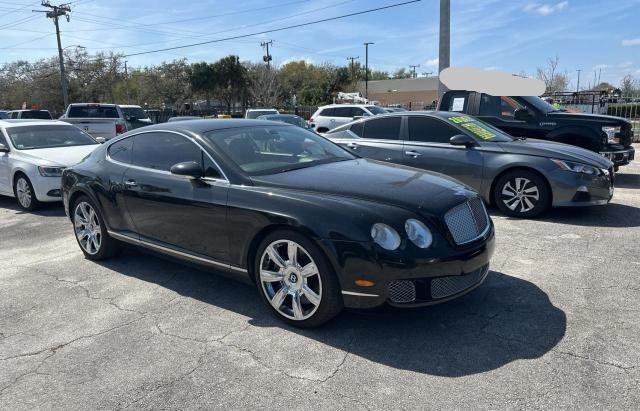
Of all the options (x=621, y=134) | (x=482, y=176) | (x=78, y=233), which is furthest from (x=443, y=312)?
(x=621, y=134)

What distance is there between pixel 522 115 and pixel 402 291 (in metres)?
7.26

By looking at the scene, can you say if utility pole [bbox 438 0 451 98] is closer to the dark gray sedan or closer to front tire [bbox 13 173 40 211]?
the dark gray sedan

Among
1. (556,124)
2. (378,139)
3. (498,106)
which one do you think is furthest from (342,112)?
(378,139)

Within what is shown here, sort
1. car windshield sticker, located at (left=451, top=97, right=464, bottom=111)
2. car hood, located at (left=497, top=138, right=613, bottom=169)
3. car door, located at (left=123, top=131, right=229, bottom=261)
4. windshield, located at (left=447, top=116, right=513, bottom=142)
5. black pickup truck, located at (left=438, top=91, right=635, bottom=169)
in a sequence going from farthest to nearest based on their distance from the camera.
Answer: car windshield sticker, located at (left=451, top=97, right=464, bottom=111)
black pickup truck, located at (left=438, top=91, right=635, bottom=169)
windshield, located at (left=447, top=116, right=513, bottom=142)
car hood, located at (left=497, top=138, right=613, bottom=169)
car door, located at (left=123, top=131, right=229, bottom=261)

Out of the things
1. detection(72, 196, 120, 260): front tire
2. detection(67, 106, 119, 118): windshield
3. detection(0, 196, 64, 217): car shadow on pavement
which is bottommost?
detection(0, 196, 64, 217): car shadow on pavement

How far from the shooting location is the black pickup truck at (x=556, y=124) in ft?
29.2

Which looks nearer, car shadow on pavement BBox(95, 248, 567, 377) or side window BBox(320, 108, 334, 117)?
Answer: car shadow on pavement BBox(95, 248, 567, 377)

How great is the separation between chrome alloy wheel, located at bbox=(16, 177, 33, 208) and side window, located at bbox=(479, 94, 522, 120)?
837 centimetres

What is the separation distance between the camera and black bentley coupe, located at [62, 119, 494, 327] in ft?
10.4

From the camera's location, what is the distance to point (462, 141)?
691 cm

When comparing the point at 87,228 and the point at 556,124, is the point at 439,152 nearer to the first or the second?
the point at 556,124

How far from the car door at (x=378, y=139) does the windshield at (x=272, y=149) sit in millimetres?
2873

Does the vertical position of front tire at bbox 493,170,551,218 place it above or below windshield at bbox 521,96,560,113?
below

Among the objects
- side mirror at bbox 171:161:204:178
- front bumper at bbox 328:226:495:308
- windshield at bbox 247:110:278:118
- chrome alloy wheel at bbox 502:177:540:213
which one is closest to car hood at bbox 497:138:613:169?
chrome alloy wheel at bbox 502:177:540:213
